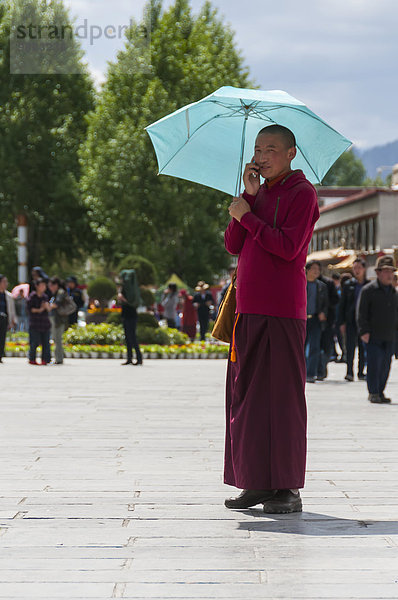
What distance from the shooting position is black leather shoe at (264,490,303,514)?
556cm

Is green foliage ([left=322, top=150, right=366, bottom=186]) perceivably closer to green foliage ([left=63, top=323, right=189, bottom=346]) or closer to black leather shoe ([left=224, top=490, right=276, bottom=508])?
green foliage ([left=63, top=323, right=189, bottom=346])

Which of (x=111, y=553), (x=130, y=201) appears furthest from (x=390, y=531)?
(x=130, y=201)

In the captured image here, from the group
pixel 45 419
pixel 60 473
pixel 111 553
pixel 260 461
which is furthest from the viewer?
pixel 45 419

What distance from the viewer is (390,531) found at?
5.13 meters

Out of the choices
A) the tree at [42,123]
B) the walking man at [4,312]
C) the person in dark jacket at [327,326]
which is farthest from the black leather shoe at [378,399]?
the tree at [42,123]

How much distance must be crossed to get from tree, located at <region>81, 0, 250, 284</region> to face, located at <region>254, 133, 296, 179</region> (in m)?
38.2

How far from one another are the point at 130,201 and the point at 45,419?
34.9 m

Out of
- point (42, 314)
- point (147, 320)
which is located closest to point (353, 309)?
point (42, 314)

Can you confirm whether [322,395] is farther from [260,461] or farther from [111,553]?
[111,553]

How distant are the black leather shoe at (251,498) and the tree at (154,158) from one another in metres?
38.5

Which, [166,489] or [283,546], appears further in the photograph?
[166,489]

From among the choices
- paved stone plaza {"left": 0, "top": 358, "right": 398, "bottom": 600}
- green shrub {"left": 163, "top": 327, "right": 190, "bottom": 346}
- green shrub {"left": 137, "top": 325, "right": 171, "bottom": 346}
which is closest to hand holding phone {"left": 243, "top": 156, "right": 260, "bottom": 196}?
paved stone plaza {"left": 0, "top": 358, "right": 398, "bottom": 600}

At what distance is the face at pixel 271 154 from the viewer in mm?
5699

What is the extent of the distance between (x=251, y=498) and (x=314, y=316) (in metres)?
10.4
